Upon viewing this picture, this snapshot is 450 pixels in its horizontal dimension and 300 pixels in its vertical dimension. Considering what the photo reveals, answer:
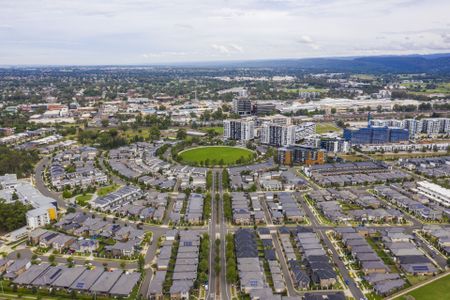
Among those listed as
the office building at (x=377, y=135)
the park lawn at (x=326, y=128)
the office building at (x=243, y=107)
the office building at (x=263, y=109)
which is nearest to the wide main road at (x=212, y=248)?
the office building at (x=377, y=135)

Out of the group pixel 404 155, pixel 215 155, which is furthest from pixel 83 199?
pixel 404 155

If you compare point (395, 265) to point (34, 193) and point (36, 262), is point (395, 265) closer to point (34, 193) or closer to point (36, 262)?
point (36, 262)

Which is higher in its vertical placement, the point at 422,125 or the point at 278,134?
the point at 422,125

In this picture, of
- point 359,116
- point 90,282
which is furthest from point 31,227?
point 359,116

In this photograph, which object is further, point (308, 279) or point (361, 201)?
point (361, 201)

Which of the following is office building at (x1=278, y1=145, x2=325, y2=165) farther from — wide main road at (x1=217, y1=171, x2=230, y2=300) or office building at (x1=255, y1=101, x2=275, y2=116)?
office building at (x1=255, y1=101, x2=275, y2=116)

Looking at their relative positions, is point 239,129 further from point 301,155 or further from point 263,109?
point 263,109
